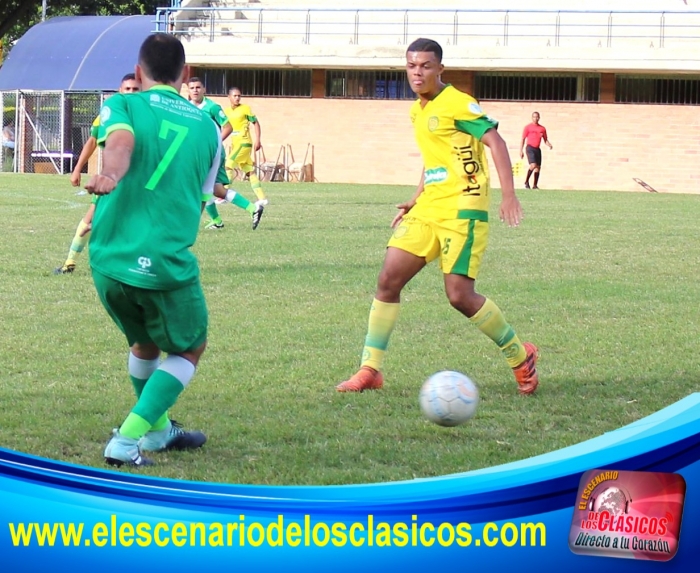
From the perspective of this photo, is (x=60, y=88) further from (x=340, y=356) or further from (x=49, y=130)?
(x=340, y=356)

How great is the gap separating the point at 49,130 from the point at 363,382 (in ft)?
113

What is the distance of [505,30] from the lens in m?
35.9

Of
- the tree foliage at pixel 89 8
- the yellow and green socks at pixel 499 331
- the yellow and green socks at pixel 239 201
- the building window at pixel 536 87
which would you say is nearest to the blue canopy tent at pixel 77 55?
the tree foliage at pixel 89 8

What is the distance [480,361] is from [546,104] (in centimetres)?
2927

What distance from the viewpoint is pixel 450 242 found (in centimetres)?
623

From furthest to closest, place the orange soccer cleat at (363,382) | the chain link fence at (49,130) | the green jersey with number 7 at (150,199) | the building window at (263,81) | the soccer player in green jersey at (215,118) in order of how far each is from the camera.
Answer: the chain link fence at (49,130) < the building window at (263,81) < the soccer player in green jersey at (215,118) < the orange soccer cleat at (363,382) < the green jersey with number 7 at (150,199)

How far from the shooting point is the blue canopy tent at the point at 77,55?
126ft

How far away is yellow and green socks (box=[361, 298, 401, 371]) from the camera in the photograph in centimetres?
639

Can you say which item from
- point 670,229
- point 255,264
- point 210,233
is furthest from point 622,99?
point 255,264

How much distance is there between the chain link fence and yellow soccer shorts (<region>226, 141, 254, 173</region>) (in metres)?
18.7

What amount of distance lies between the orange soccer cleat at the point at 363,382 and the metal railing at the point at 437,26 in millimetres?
30558

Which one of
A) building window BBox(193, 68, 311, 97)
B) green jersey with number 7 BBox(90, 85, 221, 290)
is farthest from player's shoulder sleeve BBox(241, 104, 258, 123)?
building window BBox(193, 68, 311, 97)

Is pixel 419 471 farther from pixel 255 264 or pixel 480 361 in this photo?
pixel 255 264

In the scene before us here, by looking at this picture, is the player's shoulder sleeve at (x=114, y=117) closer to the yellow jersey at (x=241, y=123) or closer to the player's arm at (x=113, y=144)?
the player's arm at (x=113, y=144)
